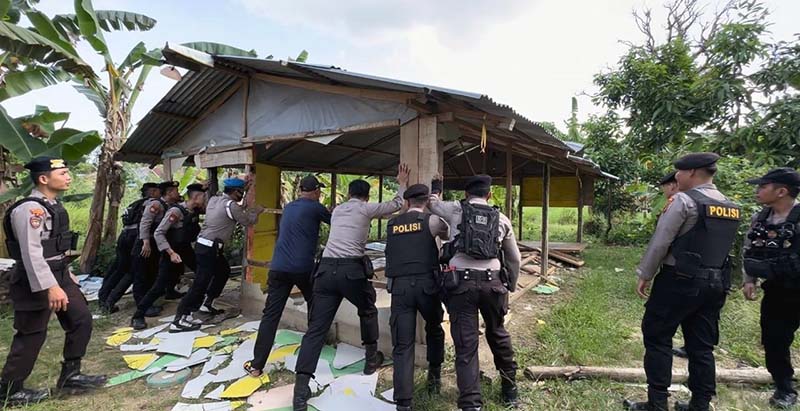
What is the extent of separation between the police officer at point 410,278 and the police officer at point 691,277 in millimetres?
1550

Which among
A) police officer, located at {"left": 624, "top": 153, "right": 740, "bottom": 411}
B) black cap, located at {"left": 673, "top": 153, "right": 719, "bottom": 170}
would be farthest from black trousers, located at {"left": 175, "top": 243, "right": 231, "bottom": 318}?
black cap, located at {"left": 673, "top": 153, "right": 719, "bottom": 170}

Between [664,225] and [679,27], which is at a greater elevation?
[679,27]

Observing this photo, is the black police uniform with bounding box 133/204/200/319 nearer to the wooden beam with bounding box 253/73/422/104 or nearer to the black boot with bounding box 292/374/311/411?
the wooden beam with bounding box 253/73/422/104

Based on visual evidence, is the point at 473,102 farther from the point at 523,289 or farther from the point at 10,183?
the point at 10,183

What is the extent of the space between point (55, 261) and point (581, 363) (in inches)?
183

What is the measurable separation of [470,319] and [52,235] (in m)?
3.32

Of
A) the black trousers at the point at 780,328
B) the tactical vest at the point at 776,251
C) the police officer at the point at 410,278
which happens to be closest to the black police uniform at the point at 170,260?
the police officer at the point at 410,278

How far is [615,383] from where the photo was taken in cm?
339

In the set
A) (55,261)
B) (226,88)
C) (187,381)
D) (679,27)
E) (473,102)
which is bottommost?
(187,381)

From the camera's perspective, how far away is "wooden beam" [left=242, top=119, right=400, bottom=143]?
4.07 metres

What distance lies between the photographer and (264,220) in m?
6.43

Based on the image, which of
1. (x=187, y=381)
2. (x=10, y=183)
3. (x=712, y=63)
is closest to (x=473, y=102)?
(x=187, y=381)

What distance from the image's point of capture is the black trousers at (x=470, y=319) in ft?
9.34

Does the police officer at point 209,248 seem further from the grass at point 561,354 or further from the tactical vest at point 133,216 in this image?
the tactical vest at point 133,216
